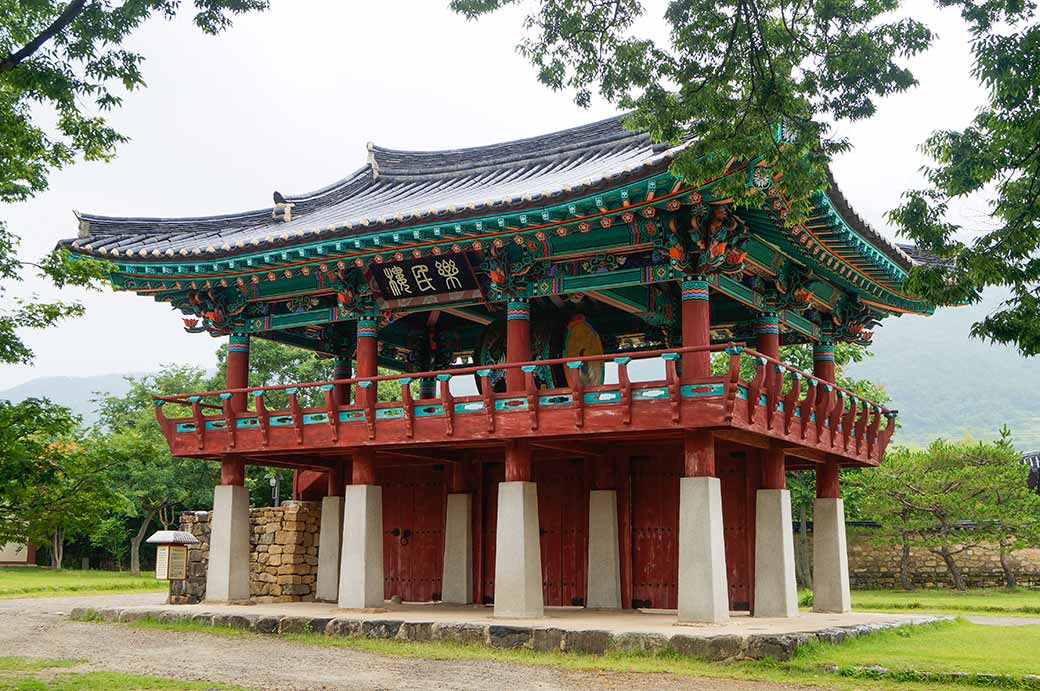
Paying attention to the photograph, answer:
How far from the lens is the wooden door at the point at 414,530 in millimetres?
22094

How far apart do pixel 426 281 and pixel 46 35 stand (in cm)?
981

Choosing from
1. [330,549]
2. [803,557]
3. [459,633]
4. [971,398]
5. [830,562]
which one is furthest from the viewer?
[971,398]

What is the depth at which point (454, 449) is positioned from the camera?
20.3 meters

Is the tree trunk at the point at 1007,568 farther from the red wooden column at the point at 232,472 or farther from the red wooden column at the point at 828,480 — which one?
the red wooden column at the point at 232,472

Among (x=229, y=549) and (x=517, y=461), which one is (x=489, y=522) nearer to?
(x=517, y=461)

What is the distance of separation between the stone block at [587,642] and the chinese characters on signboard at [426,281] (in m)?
7.02

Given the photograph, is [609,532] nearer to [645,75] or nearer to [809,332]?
[809,332]

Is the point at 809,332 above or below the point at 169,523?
above

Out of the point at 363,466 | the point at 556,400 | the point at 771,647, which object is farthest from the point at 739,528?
the point at 363,466

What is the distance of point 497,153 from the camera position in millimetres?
24156

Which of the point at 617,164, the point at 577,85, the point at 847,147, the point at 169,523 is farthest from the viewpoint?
the point at 169,523

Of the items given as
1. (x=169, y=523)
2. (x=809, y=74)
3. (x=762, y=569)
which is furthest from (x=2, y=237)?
(x=169, y=523)

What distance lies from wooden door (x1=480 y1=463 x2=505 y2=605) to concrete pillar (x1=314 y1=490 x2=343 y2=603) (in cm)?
302

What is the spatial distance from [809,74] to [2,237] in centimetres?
963
